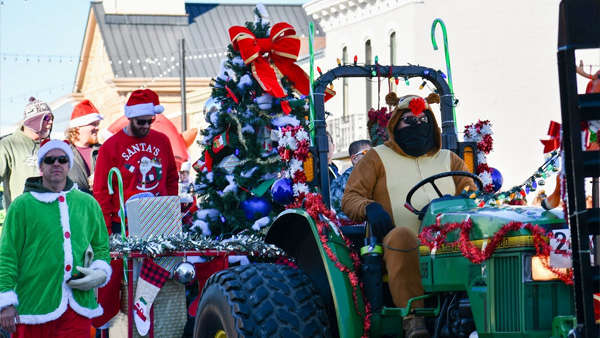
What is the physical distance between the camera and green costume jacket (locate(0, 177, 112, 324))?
7074mm

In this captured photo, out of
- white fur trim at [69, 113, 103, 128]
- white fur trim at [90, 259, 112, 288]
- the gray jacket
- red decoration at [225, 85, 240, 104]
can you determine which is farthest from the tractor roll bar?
white fur trim at [69, 113, 103, 128]

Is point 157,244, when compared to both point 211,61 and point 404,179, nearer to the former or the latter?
point 404,179

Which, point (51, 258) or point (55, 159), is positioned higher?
point (55, 159)

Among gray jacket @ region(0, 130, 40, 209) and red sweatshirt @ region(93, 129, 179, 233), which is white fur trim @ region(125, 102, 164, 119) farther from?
gray jacket @ region(0, 130, 40, 209)

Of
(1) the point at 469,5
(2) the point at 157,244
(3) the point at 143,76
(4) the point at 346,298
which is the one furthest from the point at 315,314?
(3) the point at 143,76

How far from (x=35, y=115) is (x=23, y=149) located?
0.33 meters

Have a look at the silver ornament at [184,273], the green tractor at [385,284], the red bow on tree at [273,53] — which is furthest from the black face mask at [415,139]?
the red bow on tree at [273,53]

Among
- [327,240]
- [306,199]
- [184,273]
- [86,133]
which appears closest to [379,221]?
[327,240]

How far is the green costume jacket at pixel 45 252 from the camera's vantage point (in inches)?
279

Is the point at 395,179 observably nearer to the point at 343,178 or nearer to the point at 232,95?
the point at 343,178

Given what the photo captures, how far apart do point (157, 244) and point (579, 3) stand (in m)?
4.57

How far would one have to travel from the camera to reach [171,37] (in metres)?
53.7

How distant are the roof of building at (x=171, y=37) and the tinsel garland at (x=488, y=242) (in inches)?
1756

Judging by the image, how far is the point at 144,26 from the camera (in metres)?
53.9
